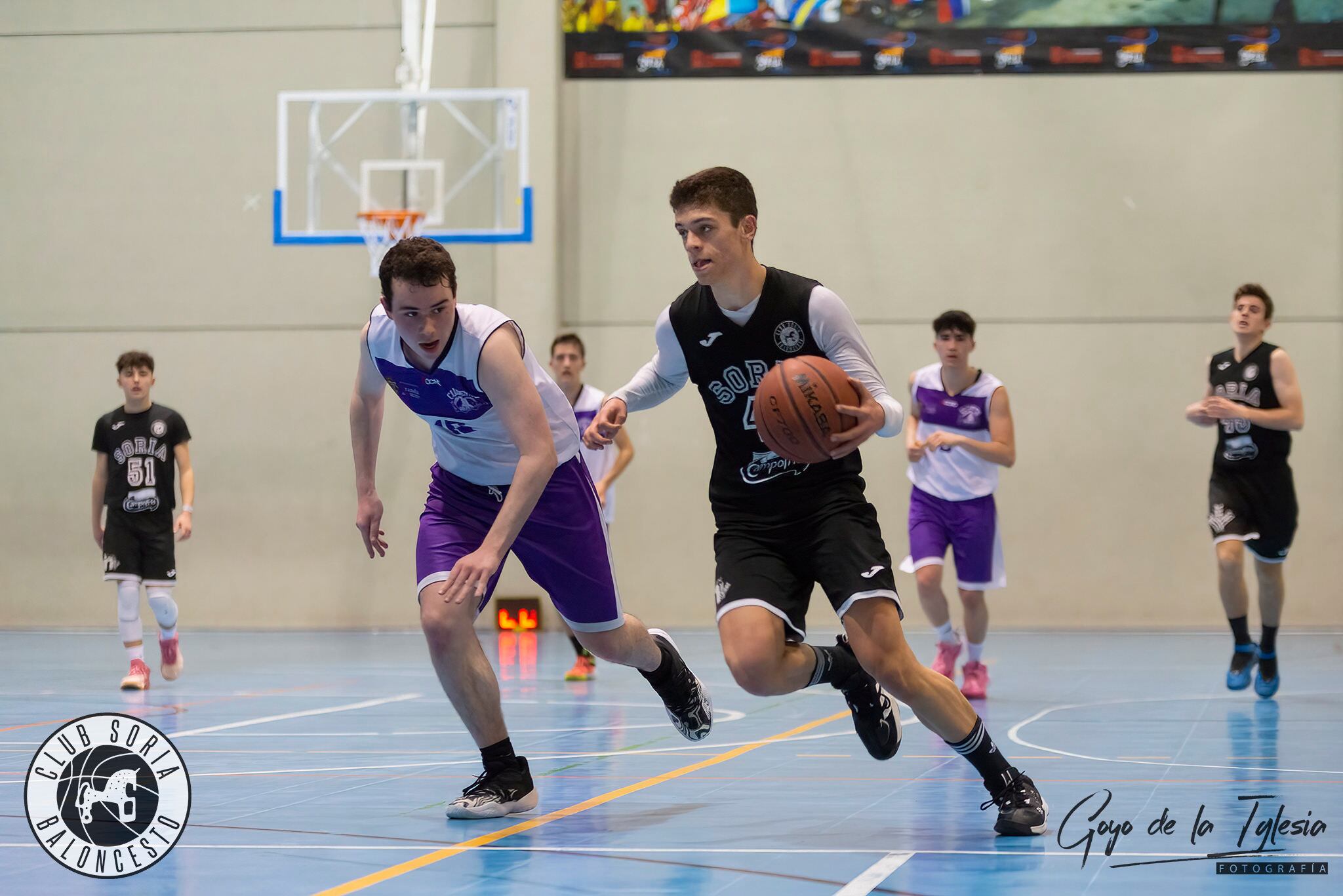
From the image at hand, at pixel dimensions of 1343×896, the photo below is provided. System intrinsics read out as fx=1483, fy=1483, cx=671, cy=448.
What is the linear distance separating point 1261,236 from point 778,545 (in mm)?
10256

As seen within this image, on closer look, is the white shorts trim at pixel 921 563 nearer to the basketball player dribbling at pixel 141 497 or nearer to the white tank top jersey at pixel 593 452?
the white tank top jersey at pixel 593 452

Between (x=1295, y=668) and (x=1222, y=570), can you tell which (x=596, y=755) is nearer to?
(x=1222, y=570)

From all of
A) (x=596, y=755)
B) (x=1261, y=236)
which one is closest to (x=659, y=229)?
(x=1261, y=236)

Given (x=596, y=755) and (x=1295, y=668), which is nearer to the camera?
(x=596, y=755)

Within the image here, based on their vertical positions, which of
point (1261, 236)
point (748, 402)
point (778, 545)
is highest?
point (1261, 236)

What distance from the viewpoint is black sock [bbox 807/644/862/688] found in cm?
459

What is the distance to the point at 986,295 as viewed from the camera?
1342cm

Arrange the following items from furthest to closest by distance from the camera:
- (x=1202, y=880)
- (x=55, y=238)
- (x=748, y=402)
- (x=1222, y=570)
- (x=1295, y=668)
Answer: (x=55, y=238) → (x=1295, y=668) → (x=1222, y=570) → (x=748, y=402) → (x=1202, y=880)

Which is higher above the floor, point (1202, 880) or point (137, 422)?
point (137, 422)

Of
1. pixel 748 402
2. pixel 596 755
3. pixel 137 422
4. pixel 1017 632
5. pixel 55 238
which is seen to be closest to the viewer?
pixel 748 402

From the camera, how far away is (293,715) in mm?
7449

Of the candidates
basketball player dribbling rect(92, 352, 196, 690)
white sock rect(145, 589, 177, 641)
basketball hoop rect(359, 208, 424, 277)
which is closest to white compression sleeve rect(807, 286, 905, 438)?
basketball player dribbling rect(92, 352, 196, 690)

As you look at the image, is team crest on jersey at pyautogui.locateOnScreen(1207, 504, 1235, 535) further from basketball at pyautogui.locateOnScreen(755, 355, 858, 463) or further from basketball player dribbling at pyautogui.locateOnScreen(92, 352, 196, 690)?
basketball player dribbling at pyautogui.locateOnScreen(92, 352, 196, 690)

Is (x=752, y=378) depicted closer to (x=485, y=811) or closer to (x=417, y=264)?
(x=417, y=264)
